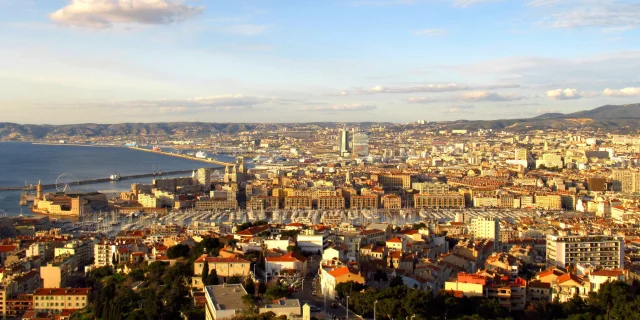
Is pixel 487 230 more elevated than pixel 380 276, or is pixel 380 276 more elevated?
pixel 380 276

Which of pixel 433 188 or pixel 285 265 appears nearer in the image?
pixel 285 265

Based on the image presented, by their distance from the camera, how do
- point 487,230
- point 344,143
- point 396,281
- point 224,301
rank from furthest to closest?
point 344,143
point 487,230
point 396,281
point 224,301

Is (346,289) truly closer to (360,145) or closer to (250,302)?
(250,302)

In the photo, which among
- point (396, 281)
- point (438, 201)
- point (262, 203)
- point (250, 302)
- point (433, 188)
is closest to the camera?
point (250, 302)

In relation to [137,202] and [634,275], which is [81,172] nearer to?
[137,202]

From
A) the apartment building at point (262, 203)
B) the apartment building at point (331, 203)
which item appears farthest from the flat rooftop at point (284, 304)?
the apartment building at point (331, 203)

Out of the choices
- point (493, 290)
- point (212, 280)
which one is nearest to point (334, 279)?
point (212, 280)

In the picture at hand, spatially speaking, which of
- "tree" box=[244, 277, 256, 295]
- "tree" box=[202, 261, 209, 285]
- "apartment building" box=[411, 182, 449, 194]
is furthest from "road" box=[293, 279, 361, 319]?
"apartment building" box=[411, 182, 449, 194]
